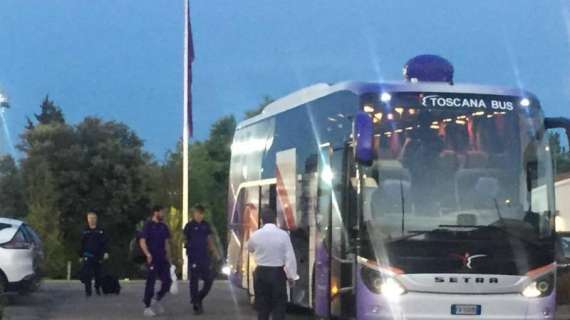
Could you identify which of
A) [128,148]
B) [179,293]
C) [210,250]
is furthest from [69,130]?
[210,250]

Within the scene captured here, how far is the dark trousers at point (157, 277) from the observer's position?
1611 centimetres

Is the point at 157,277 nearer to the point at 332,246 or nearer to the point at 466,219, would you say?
the point at 332,246

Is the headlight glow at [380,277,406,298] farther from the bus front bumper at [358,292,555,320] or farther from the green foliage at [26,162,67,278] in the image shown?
the green foliage at [26,162,67,278]

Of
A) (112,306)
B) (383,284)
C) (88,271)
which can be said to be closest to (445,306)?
(383,284)

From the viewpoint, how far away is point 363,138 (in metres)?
11.5

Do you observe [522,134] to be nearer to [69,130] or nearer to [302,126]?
[302,126]

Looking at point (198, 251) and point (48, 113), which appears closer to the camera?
point (198, 251)

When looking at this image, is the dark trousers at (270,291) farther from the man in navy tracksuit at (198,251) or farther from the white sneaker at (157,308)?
the white sneaker at (157,308)

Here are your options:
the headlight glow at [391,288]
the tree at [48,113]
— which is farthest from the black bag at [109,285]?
the tree at [48,113]

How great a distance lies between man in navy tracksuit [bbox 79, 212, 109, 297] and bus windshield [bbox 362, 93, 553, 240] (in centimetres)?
984

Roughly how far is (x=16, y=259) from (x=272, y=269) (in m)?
6.73

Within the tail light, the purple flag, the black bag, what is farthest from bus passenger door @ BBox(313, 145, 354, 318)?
the purple flag

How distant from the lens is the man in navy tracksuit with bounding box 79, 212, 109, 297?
66.7 feet

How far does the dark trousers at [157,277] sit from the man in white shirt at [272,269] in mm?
4110
